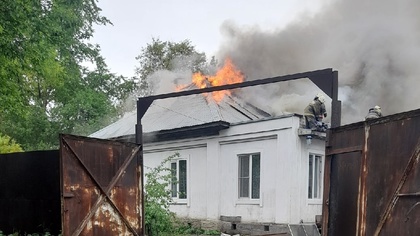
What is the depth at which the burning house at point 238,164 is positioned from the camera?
38.3 feet

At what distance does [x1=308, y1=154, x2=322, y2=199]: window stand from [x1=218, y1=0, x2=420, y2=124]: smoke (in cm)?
680

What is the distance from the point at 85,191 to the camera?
636 centimetres

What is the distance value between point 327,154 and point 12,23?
808 centimetres

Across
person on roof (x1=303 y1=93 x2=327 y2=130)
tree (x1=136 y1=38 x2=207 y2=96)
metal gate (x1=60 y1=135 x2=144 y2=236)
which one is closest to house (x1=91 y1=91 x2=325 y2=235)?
person on roof (x1=303 y1=93 x2=327 y2=130)

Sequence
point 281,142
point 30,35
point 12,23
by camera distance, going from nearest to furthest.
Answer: point 12,23
point 30,35
point 281,142

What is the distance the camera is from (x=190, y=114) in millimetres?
14680

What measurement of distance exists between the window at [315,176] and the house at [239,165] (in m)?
0.03

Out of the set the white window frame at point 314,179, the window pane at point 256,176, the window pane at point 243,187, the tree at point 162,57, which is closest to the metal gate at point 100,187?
the window pane at point 256,176

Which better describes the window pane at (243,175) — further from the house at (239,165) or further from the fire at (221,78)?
the fire at (221,78)

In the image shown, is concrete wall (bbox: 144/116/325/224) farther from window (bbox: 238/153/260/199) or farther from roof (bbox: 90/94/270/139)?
roof (bbox: 90/94/270/139)

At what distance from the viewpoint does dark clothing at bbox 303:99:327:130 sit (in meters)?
11.7

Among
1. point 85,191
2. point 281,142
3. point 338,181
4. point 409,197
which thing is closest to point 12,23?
point 85,191

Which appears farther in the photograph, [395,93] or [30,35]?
A: [395,93]

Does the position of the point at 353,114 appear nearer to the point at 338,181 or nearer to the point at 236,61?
the point at 236,61
